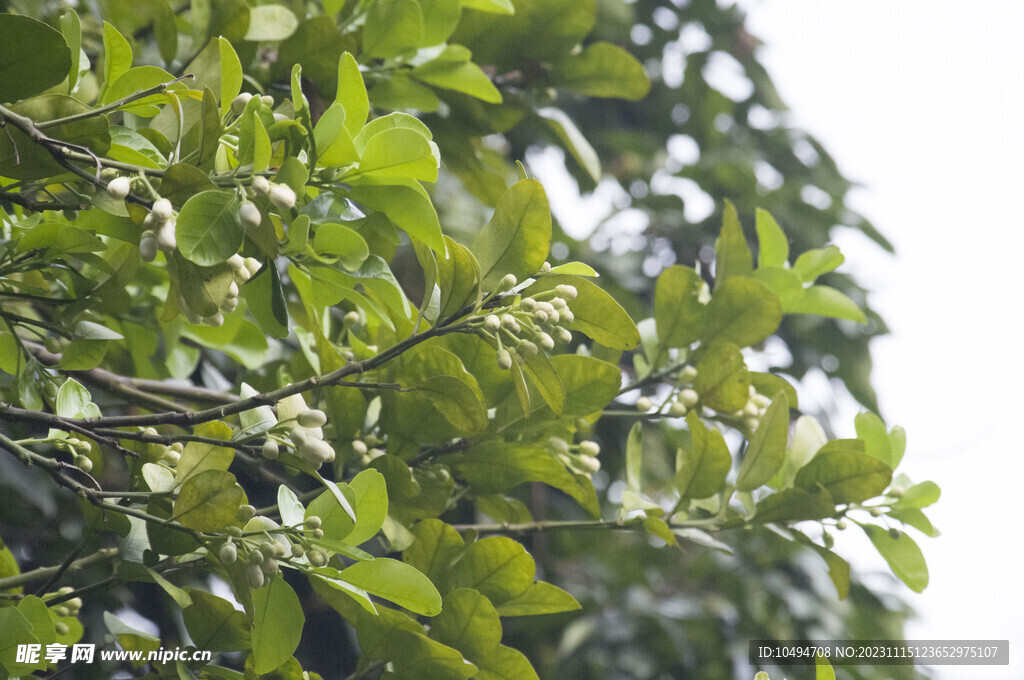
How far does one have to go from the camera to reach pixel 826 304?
34.1 inches

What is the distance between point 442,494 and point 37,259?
37 cm

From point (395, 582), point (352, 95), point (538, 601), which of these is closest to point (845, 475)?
point (538, 601)

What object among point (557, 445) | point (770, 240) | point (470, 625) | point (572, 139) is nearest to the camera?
point (470, 625)

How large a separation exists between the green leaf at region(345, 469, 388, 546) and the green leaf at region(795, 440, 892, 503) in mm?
429

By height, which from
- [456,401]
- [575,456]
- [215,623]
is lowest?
[215,623]

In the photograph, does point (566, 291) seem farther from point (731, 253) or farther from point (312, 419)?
point (731, 253)

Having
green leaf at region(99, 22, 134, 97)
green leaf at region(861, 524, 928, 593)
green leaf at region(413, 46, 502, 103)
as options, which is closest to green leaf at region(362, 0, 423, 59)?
green leaf at region(413, 46, 502, 103)

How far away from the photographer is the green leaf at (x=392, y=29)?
0.73m

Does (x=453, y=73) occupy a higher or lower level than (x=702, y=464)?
higher

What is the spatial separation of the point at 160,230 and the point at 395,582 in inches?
10.8

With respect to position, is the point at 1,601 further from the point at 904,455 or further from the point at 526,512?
the point at 904,455

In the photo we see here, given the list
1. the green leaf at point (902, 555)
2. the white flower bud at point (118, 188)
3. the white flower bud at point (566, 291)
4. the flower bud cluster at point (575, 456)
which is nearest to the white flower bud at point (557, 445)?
the flower bud cluster at point (575, 456)

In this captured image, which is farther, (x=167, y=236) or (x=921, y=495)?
(x=921, y=495)

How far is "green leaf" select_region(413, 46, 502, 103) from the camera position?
0.80 m
